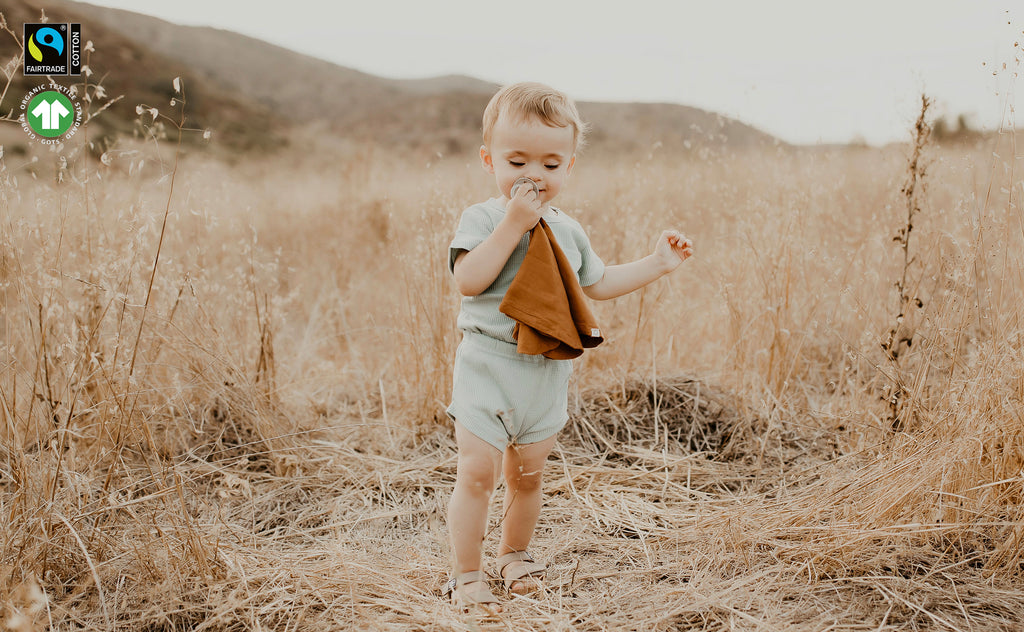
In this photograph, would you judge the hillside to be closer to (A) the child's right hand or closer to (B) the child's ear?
(B) the child's ear

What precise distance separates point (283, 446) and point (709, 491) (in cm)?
172

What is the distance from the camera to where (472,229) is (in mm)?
1869

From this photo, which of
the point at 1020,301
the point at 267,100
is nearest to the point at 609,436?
the point at 1020,301

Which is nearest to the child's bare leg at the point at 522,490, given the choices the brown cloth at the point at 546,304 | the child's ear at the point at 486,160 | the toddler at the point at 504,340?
the toddler at the point at 504,340

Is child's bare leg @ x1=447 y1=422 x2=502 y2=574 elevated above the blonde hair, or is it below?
below

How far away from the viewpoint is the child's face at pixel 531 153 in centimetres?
179

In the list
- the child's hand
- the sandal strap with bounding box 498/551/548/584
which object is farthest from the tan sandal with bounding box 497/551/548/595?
the child's hand

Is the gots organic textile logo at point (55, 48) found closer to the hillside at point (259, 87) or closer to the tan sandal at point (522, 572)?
the tan sandal at point (522, 572)

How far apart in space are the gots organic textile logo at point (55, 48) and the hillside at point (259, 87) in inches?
911

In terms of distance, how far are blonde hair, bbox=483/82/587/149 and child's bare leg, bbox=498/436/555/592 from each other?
85cm

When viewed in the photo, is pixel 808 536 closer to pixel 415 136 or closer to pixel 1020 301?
pixel 1020 301

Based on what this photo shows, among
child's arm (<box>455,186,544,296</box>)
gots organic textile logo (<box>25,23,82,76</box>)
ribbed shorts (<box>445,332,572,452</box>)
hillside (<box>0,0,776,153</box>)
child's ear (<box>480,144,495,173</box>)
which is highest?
hillside (<box>0,0,776,153</box>)

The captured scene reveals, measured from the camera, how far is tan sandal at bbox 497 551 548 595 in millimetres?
2013

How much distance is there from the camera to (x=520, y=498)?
2.04 metres
